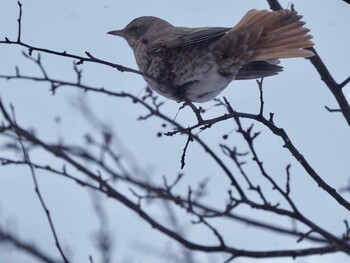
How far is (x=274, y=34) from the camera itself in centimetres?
382

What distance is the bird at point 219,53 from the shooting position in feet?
12.4

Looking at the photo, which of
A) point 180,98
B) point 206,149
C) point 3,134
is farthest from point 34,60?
point 206,149

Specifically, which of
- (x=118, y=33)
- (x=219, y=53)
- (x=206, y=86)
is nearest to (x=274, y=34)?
(x=219, y=53)

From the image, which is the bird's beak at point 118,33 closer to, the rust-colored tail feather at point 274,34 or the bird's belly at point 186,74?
the bird's belly at point 186,74

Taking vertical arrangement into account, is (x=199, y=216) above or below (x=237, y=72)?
below

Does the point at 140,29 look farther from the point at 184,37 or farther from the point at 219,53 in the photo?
the point at 219,53

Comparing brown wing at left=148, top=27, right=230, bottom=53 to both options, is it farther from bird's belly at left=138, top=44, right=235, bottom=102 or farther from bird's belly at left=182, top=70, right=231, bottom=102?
bird's belly at left=182, top=70, right=231, bottom=102

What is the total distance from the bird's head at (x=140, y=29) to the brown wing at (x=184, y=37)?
0.45 m

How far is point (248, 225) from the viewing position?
13.3 feet

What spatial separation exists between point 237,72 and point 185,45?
40 centimetres

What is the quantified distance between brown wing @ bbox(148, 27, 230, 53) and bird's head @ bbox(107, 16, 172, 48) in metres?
0.45

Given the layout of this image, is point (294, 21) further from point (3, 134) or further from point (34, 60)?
point (3, 134)

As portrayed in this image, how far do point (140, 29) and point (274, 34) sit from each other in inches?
58.7

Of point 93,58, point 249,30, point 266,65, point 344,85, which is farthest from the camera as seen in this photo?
point 266,65
